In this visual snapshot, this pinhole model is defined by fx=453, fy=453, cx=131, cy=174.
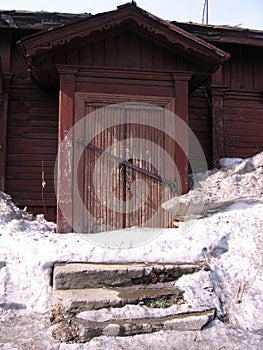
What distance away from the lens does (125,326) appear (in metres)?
4.47

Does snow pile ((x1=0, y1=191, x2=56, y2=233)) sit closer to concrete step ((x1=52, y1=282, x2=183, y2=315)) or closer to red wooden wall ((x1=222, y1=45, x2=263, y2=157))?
concrete step ((x1=52, y1=282, x2=183, y2=315))

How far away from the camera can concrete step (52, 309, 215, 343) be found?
4.35 metres

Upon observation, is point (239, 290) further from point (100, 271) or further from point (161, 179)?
point (161, 179)

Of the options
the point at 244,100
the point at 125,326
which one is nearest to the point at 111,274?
the point at 125,326

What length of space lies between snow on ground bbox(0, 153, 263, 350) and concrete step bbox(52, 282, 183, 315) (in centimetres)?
15

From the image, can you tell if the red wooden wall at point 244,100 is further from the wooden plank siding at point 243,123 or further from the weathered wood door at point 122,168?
the weathered wood door at point 122,168

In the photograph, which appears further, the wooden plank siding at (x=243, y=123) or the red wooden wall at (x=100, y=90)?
the wooden plank siding at (x=243, y=123)

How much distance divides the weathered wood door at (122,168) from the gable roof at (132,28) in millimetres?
1076

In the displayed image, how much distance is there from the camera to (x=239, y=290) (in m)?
5.21

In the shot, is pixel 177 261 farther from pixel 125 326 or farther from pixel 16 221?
pixel 16 221

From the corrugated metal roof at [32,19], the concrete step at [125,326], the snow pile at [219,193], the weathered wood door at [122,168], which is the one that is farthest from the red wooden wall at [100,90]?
the concrete step at [125,326]

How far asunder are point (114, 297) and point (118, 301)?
8 cm

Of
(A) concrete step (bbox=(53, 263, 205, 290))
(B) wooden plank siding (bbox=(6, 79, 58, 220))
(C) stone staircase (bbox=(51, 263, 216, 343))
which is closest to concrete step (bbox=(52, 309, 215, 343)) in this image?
(C) stone staircase (bbox=(51, 263, 216, 343))

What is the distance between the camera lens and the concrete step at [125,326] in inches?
171
